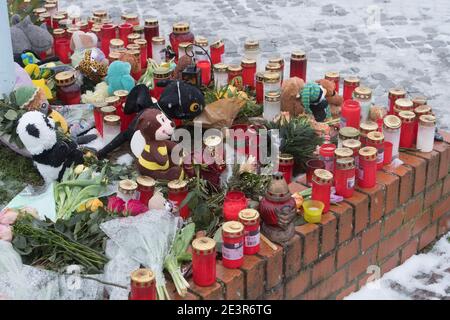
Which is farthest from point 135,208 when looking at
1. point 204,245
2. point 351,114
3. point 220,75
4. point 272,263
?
point 220,75

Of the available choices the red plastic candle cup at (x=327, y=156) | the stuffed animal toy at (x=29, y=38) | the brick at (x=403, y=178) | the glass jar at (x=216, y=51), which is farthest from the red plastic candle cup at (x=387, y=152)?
the stuffed animal toy at (x=29, y=38)

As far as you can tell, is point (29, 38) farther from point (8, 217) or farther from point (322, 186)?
point (322, 186)

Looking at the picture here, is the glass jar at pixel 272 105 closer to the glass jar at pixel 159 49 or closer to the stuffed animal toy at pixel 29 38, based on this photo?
the glass jar at pixel 159 49

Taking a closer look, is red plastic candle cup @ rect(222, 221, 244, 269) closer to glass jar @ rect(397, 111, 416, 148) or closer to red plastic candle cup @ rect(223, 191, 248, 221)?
red plastic candle cup @ rect(223, 191, 248, 221)

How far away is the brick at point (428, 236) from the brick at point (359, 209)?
56 centimetres

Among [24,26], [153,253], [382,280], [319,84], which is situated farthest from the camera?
[24,26]

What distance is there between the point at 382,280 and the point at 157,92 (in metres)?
1.50

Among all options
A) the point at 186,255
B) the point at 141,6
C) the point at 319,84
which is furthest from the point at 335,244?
the point at 141,6

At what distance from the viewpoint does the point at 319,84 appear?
3.85m

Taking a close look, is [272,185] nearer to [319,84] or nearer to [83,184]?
[83,184]

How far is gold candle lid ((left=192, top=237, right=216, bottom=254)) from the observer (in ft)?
8.59

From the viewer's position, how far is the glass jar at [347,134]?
3363 millimetres

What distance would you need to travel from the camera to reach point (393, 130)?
3414 millimetres

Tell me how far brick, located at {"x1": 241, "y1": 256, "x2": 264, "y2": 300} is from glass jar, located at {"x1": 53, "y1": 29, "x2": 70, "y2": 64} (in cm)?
231
